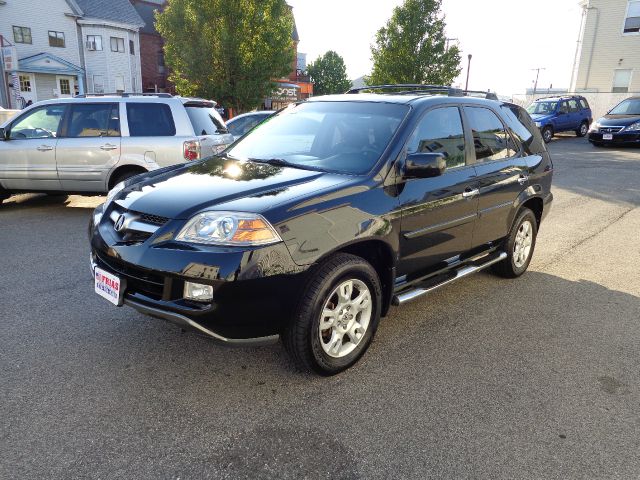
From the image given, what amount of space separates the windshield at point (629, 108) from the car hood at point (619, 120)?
0.41 meters

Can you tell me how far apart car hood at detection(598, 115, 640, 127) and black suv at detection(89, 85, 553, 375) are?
15.9 metres

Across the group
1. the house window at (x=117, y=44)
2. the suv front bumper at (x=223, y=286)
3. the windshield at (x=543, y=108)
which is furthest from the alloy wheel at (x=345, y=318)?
the house window at (x=117, y=44)

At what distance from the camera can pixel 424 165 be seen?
321cm

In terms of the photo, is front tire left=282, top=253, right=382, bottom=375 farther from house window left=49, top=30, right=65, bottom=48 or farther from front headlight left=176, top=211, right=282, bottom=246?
house window left=49, top=30, right=65, bottom=48

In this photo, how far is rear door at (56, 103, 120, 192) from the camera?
725 cm

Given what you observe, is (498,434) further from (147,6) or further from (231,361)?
(147,6)

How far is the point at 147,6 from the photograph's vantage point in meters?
43.8

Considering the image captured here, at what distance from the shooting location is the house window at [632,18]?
27.1 metres

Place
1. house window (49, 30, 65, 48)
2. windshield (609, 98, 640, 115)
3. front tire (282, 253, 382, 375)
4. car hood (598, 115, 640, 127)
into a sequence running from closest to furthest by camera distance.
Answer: front tire (282, 253, 382, 375), car hood (598, 115, 640, 127), windshield (609, 98, 640, 115), house window (49, 30, 65, 48)

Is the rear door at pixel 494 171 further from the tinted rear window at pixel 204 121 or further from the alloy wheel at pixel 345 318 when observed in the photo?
the tinted rear window at pixel 204 121

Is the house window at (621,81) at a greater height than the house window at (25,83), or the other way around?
the house window at (621,81)

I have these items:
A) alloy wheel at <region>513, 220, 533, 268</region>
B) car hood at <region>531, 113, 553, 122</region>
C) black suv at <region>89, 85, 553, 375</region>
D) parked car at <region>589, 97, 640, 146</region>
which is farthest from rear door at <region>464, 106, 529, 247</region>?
car hood at <region>531, 113, 553, 122</region>

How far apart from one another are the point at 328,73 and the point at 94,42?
4851cm

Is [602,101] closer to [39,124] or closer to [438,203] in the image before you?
[39,124]
